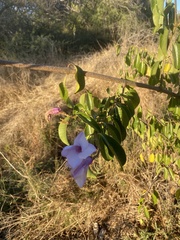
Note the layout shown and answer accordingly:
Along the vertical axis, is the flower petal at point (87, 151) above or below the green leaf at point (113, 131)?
above

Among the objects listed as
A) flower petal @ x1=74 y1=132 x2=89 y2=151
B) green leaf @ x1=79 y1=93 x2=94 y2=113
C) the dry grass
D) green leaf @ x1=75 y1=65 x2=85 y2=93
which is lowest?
the dry grass

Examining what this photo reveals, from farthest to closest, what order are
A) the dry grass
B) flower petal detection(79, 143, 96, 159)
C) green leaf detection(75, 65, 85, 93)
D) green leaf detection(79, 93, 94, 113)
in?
1. the dry grass
2. green leaf detection(79, 93, 94, 113)
3. green leaf detection(75, 65, 85, 93)
4. flower petal detection(79, 143, 96, 159)

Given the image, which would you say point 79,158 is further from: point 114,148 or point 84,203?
point 84,203

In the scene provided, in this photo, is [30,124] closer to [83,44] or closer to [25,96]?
[25,96]

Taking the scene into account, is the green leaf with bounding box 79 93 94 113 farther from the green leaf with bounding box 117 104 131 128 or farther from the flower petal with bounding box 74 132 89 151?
the flower petal with bounding box 74 132 89 151

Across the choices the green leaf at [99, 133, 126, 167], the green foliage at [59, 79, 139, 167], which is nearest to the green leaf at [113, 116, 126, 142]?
the green foliage at [59, 79, 139, 167]

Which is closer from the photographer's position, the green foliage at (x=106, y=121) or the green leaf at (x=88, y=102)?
the green foliage at (x=106, y=121)

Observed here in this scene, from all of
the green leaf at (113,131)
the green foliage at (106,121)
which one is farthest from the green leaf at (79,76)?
the green leaf at (113,131)

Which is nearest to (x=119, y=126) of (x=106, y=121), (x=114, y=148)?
(x=106, y=121)

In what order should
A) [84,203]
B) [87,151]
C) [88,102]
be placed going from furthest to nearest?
[84,203]
[88,102]
[87,151]

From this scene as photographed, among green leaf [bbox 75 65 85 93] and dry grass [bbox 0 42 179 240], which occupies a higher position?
green leaf [bbox 75 65 85 93]

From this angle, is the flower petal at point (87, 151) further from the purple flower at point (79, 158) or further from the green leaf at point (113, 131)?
the green leaf at point (113, 131)

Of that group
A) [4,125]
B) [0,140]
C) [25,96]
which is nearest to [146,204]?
[0,140]

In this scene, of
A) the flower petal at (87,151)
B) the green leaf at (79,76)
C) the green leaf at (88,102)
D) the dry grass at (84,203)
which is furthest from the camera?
the dry grass at (84,203)
